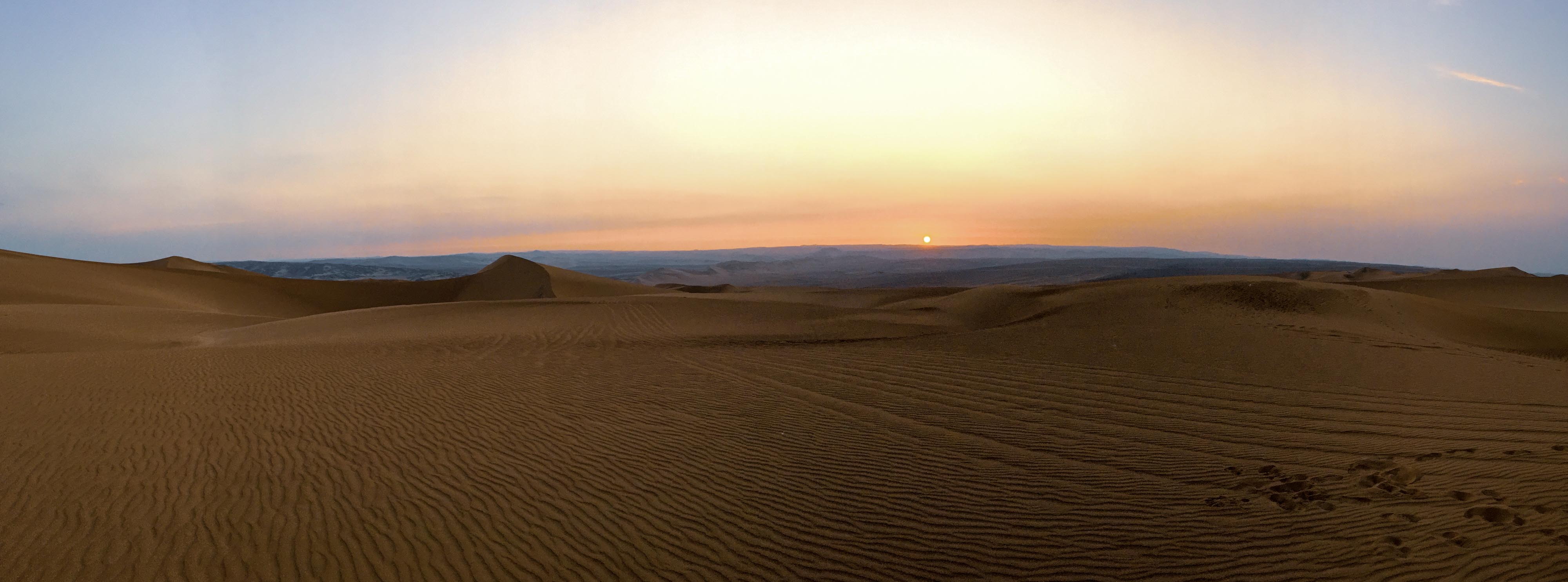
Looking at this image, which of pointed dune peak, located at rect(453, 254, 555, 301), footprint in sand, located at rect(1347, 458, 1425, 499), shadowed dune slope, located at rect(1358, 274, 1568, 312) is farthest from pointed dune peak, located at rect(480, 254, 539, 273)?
shadowed dune slope, located at rect(1358, 274, 1568, 312)

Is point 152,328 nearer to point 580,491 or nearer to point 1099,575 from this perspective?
point 580,491

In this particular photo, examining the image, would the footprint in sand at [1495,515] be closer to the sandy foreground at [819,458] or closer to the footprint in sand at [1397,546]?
the sandy foreground at [819,458]

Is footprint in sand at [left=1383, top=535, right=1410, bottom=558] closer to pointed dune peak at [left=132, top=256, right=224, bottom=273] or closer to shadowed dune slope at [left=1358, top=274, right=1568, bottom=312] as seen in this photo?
shadowed dune slope at [left=1358, top=274, right=1568, bottom=312]

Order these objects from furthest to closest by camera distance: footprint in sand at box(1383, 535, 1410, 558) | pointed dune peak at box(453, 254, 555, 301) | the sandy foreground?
1. pointed dune peak at box(453, 254, 555, 301)
2. the sandy foreground
3. footprint in sand at box(1383, 535, 1410, 558)

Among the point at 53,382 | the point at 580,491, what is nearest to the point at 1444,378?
the point at 580,491

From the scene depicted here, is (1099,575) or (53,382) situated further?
(53,382)

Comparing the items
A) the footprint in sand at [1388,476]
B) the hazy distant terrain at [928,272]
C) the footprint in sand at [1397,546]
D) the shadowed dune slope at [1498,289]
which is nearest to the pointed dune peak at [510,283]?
the hazy distant terrain at [928,272]

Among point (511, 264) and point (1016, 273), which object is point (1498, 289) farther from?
point (1016, 273)

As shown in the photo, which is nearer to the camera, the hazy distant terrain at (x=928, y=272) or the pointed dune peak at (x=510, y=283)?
the pointed dune peak at (x=510, y=283)
